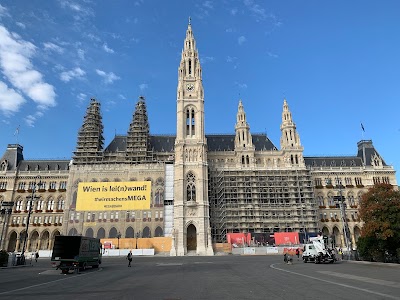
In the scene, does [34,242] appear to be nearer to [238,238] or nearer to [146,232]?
[146,232]

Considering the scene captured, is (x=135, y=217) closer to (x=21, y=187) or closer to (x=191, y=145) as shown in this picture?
(x=191, y=145)

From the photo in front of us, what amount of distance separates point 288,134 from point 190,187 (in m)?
28.5

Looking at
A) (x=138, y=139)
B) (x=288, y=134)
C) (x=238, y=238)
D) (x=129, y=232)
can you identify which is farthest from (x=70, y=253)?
(x=288, y=134)

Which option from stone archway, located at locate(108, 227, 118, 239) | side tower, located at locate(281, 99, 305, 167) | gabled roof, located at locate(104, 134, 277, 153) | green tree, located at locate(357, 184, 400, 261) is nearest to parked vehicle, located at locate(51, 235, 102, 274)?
green tree, located at locate(357, 184, 400, 261)

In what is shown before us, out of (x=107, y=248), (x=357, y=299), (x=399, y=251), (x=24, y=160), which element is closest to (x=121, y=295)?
(x=357, y=299)

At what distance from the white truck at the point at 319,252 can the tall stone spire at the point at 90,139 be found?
5550 cm

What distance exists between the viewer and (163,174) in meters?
71.1

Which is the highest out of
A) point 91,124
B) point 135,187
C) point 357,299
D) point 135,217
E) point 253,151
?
point 91,124

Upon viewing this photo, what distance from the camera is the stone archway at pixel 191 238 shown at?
63.6 metres

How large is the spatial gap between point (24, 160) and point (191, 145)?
4877 cm

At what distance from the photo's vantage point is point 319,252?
3212cm

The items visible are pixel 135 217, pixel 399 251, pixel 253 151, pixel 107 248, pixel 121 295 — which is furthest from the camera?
pixel 253 151

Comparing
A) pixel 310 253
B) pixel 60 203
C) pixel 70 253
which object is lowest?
pixel 310 253

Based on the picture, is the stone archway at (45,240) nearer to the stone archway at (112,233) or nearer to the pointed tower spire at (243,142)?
the stone archway at (112,233)
